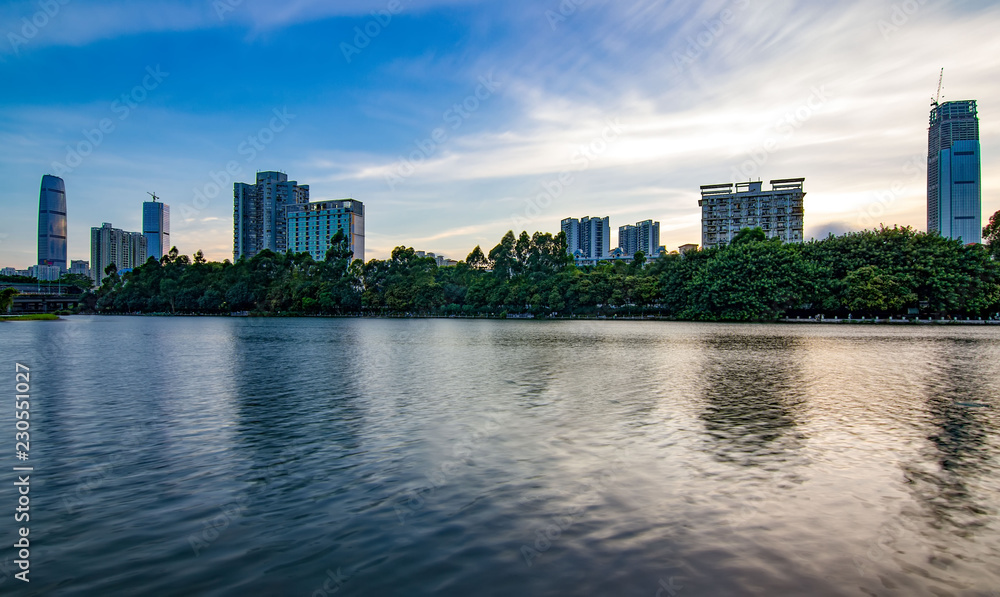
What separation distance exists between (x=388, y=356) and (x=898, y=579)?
30407 mm

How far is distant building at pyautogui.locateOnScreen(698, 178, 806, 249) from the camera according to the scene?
15525 centimetres

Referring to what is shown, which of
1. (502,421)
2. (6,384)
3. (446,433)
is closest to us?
(446,433)

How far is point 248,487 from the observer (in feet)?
31.3

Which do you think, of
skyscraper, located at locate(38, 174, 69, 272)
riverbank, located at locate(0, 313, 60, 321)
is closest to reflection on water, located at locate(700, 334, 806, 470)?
riverbank, located at locate(0, 313, 60, 321)

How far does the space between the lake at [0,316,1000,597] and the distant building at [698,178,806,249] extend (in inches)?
5872

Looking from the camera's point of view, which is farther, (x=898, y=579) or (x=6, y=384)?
(x=6, y=384)

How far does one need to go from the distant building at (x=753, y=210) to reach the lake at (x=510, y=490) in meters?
149

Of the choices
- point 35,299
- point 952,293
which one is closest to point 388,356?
point 952,293

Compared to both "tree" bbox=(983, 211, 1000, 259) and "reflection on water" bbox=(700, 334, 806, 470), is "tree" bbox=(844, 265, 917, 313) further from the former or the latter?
"reflection on water" bbox=(700, 334, 806, 470)

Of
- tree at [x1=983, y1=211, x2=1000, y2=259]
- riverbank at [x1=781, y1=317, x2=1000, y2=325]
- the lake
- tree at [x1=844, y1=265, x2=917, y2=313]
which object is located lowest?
the lake

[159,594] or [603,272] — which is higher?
[603,272]

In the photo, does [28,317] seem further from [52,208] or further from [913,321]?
[913,321]

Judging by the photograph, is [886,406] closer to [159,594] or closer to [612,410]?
[612,410]

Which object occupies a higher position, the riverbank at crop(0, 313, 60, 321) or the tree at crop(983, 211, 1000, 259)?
the tree at crop(983, 211, 1000, 259)
